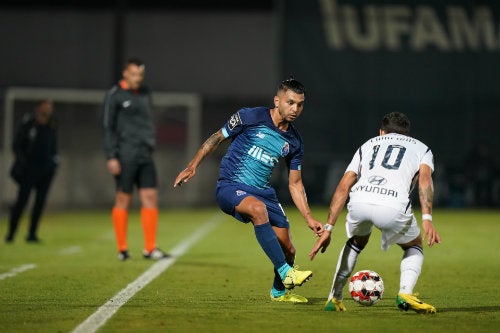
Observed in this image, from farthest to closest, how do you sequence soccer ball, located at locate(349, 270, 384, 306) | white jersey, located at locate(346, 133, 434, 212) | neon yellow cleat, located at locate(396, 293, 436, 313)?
soccer ball, located at locate(349, 270, 384, 306)
white jersey, located at locate(346, 133, 434, 212)
neon yellow cleat, located at locate(396, 293, 436, 313)

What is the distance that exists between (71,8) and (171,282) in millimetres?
20851

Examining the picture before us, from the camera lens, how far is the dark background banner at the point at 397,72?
1135 inches

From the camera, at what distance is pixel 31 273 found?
11.8m

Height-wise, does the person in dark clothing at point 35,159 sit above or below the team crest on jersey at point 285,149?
below

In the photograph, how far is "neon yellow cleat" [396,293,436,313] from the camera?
830cm

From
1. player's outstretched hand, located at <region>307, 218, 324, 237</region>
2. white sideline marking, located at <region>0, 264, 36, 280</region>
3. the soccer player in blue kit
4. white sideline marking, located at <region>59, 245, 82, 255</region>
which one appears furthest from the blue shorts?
white sideline marking, located at <region>59, 245, 82, 255</region>

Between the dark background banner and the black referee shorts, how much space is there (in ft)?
49.4

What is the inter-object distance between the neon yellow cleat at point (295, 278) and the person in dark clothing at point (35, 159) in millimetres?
8696

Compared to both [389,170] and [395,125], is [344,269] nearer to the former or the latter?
[389,170]

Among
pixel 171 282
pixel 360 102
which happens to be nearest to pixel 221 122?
pixel 360 102

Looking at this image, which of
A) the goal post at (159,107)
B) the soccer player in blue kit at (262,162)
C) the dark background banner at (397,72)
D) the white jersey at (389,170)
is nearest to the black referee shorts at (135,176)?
the soccer player in blue kit at (262,162)

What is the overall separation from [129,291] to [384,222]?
264cm

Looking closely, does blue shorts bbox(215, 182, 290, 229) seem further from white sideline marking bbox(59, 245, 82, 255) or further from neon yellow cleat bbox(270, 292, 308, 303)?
white sideline marking bbox(59, 245, 82, 255)

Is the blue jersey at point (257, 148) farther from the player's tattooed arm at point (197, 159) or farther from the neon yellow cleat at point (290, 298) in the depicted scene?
the neon yellow cleat at point (290, 298)
